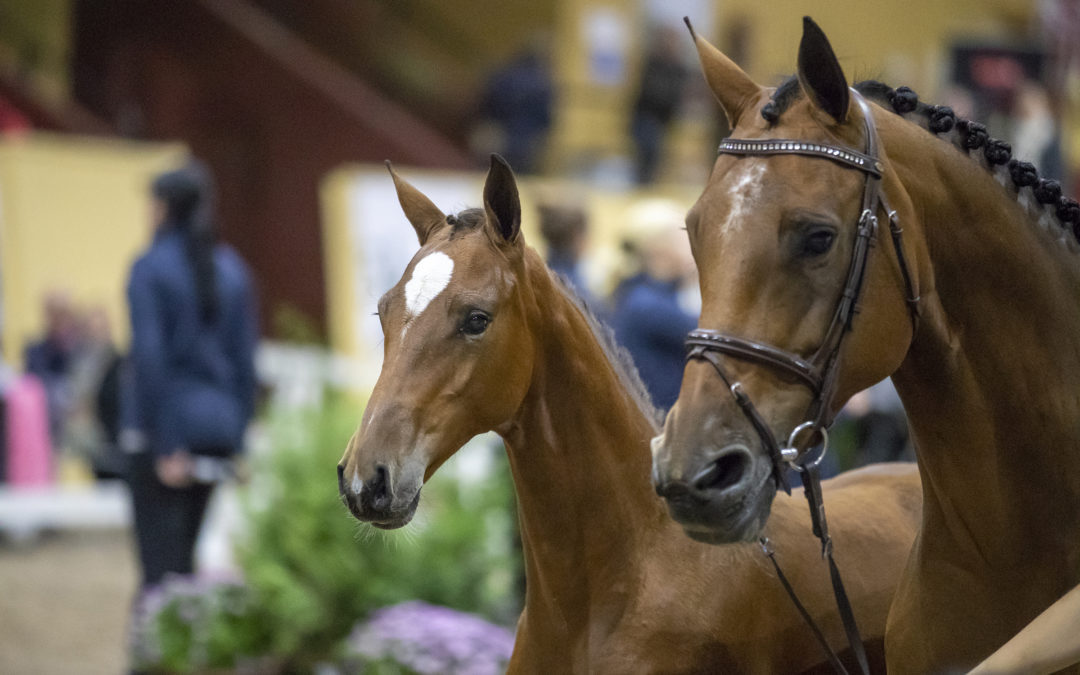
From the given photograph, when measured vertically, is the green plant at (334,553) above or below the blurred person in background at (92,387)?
below

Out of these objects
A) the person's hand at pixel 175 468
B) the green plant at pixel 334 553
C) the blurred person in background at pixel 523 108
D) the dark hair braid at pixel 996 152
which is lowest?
the green plant at pixel 334 553

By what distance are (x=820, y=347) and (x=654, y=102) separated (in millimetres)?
12929

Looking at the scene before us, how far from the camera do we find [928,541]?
9.23 feet

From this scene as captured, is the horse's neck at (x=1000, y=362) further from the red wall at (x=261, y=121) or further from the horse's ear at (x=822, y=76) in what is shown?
the red wall at (x=261, y=121)

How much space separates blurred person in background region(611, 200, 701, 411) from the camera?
565cm

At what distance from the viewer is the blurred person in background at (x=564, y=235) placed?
241 inches

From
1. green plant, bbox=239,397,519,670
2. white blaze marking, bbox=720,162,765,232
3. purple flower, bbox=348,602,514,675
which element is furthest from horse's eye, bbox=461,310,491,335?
green plant, bbox=239,397,519,670

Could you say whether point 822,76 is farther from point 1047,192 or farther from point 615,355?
point 615,355

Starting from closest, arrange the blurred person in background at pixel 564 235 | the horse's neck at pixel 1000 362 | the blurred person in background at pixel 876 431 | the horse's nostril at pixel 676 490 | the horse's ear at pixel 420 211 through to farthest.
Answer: the horse's nostril at pixel 676 490, the horse's neck at pixel 1000 362, the horse's ear at pixel 420 211, the blurred person in background at pixel 564 235, the blurred person in background at pixel 876 431

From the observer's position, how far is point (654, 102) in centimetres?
1504

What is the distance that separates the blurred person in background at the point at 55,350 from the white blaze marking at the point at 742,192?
420 inches

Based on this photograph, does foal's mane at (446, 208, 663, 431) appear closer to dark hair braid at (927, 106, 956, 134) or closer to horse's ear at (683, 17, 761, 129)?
horse's ear at (683, 17, 761, 129)

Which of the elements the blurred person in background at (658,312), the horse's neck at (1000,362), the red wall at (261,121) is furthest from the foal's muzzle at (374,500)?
the red wall at (261,121)

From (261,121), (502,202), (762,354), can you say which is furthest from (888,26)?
(762,354)
